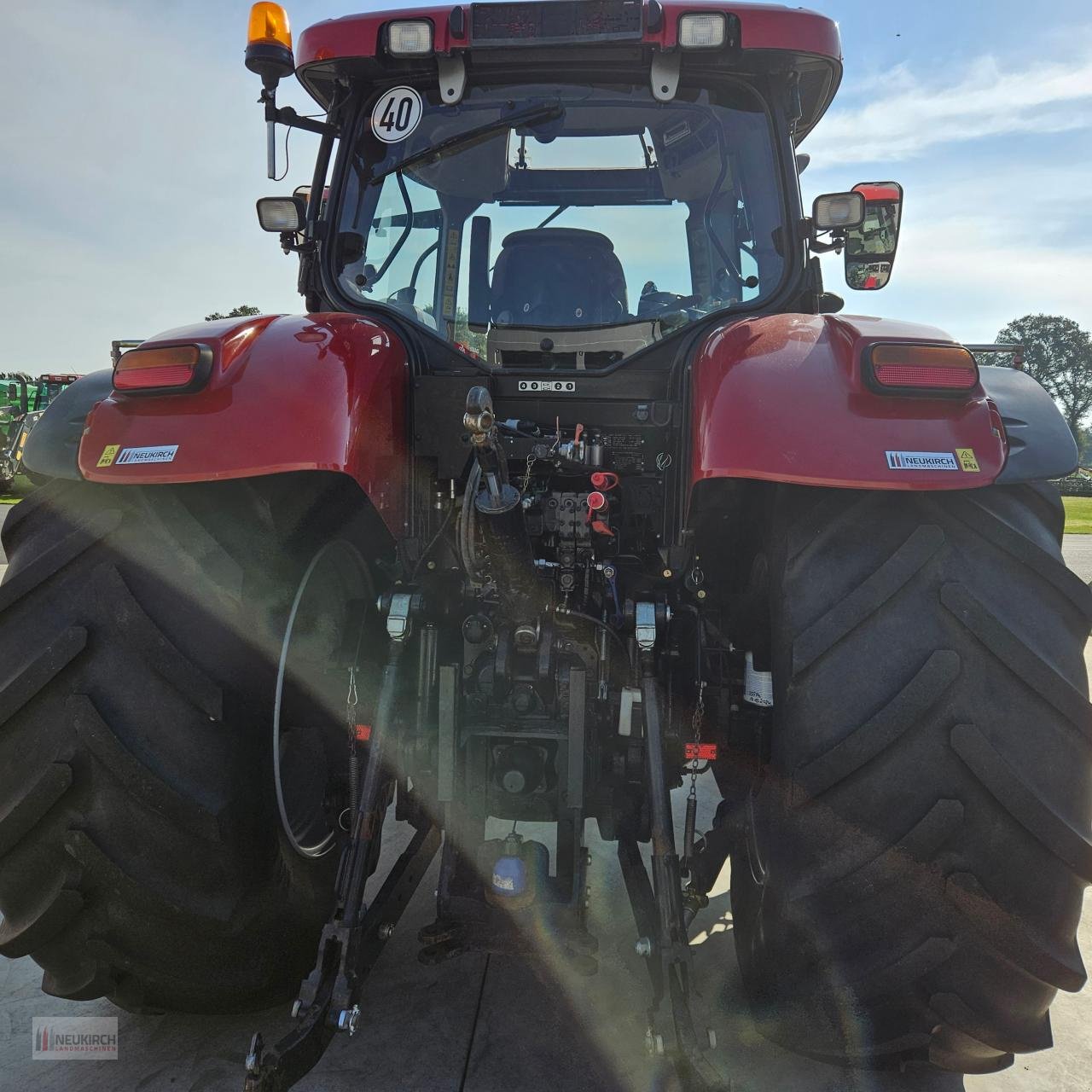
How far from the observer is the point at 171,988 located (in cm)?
184

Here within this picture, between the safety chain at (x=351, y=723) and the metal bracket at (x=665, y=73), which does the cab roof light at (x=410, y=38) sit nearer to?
the metal bracket at (x=665, y=73)

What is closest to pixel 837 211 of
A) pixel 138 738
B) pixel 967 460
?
pixel 967 460

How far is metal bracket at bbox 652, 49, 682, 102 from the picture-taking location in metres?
2.38

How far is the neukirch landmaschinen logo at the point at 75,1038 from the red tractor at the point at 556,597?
28 centimetres

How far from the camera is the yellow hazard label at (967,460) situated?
1.63 metres

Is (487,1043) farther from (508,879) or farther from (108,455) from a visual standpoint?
(108,455)

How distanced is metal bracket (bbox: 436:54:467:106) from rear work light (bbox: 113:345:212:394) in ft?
3.75

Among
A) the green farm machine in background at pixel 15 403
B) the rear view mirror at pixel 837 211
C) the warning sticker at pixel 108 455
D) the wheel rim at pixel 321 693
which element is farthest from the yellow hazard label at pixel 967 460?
the green farm machine in background at pixel 15 403

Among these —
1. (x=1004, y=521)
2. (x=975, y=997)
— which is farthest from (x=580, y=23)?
(x=975, y=997)

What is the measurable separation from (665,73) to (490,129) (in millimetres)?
504

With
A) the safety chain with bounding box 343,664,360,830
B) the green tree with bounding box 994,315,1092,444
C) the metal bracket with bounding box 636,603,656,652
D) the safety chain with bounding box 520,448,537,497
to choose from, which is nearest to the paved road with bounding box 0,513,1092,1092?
the safety chain with bounding box 343,664,360,830

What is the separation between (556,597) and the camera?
2.15m

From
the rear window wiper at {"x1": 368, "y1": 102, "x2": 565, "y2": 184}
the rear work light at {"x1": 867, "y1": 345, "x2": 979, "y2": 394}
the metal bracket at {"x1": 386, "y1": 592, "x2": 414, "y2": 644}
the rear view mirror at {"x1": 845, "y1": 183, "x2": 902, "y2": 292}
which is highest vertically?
the rear window wiper at {"x1": 368, "y1": 102, "x2": 565, "y2": 184}

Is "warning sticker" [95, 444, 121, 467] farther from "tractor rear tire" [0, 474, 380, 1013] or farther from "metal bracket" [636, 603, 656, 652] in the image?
"metal bracket" [636, 603, 656, 652]
